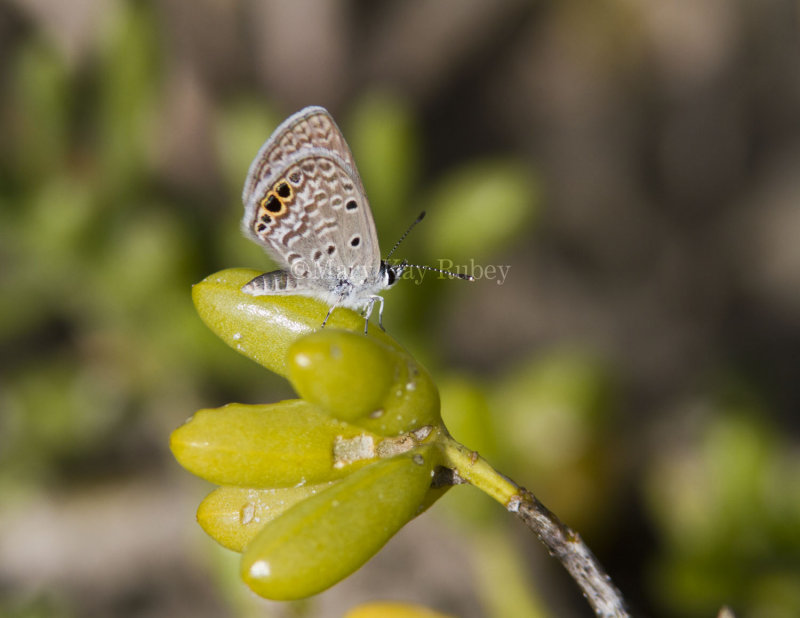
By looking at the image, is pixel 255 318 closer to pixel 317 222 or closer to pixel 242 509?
pixel 242 509

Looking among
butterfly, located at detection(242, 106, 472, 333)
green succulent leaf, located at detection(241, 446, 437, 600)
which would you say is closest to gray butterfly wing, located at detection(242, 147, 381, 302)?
butterfly, located at detection(242, 106, 472, 333)

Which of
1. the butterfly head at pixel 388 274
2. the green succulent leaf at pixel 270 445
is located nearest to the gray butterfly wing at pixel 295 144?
the butterfly head at pixel 388 274

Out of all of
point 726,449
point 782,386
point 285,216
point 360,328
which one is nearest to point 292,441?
point 360,328

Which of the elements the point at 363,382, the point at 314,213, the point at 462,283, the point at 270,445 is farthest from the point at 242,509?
the point at 462,283

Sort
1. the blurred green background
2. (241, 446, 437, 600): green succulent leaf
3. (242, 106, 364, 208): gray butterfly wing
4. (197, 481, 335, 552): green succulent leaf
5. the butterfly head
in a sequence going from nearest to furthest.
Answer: (241, 446, 437, 600): green succulent leaf
(197, 481, 335, 552): green succulent leaf
(242, 106, 364, 208): gray butterfly wing
the butterfly head
the blurred green background

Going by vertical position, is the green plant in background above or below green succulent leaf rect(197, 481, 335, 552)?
above

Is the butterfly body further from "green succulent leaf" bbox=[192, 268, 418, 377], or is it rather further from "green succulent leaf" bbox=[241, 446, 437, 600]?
"green succulent leaf" bbox=[241, 446, 437, 600]

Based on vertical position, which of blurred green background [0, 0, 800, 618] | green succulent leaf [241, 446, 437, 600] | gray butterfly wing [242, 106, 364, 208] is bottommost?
blurred green background [0, 0, 800, 618]
